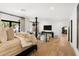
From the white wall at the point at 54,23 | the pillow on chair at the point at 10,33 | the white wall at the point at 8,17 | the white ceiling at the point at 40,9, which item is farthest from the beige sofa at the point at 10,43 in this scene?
the white wall at the point at 54,23

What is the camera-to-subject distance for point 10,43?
3002 mm

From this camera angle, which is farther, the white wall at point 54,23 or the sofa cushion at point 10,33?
the white wall at point 54,23

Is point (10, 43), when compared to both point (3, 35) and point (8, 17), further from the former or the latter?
point (8, 17)

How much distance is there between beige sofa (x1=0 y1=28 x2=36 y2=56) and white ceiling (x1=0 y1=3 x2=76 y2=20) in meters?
0.75

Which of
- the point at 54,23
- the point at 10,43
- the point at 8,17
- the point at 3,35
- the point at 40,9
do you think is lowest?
Answer: the point at 10,43

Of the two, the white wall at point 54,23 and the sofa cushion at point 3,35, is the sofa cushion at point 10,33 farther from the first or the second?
the white wall at point 54,23

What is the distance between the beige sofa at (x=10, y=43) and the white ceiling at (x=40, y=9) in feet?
2.47

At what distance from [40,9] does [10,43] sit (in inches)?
64.9

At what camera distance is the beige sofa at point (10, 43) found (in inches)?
111

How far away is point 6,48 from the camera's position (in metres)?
2.85

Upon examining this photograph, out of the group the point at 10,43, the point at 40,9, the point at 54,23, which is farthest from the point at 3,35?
the point at 54,23

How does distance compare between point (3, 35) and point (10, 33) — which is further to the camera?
point (10, 33)

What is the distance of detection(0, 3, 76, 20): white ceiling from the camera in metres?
3.47

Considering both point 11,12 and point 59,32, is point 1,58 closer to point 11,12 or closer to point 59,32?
point 11,12
